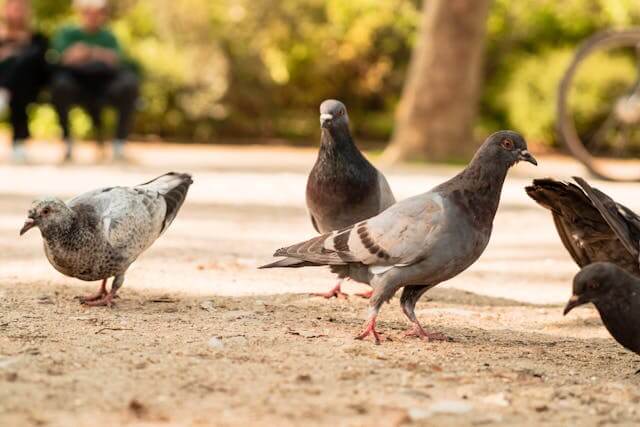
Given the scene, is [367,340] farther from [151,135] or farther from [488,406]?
[151,135]

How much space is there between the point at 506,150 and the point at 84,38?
980 cm

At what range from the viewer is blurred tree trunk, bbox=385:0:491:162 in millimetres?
14758

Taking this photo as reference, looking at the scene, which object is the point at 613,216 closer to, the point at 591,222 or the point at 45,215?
the point at 591,222

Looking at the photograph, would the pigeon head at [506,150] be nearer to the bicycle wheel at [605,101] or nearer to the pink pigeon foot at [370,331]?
the pink pigeon foot at [370,331]

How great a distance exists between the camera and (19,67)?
43.1 ft

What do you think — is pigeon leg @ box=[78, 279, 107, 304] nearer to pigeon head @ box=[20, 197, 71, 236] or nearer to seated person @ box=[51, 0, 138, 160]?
pigeon head @ box=[20, 197, 71, 236]

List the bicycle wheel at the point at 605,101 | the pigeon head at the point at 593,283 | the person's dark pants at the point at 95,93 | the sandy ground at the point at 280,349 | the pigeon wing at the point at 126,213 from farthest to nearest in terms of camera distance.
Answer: the bicycle wheel at the point at 605,101 < the person's dark pants at the point at 95,93 < the pigeon wing at the point at 126,213 < the pigeon head at the point at 593,283 < the sandy ground at the point at 280,349

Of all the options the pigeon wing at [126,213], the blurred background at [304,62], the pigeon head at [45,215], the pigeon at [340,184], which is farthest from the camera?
the blurred background at [304,62]

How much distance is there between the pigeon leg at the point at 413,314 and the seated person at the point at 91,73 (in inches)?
367

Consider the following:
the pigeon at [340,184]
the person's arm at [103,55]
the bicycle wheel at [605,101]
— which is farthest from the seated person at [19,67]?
the pigeon at [340,184]

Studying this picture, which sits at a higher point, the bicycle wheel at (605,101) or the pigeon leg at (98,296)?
the bicycle wheel at (605,101)

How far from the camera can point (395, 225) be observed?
179 inches

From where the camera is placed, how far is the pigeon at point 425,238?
4.41 meters

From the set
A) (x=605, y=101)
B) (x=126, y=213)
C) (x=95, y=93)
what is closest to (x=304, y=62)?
(x=605, y=101)
